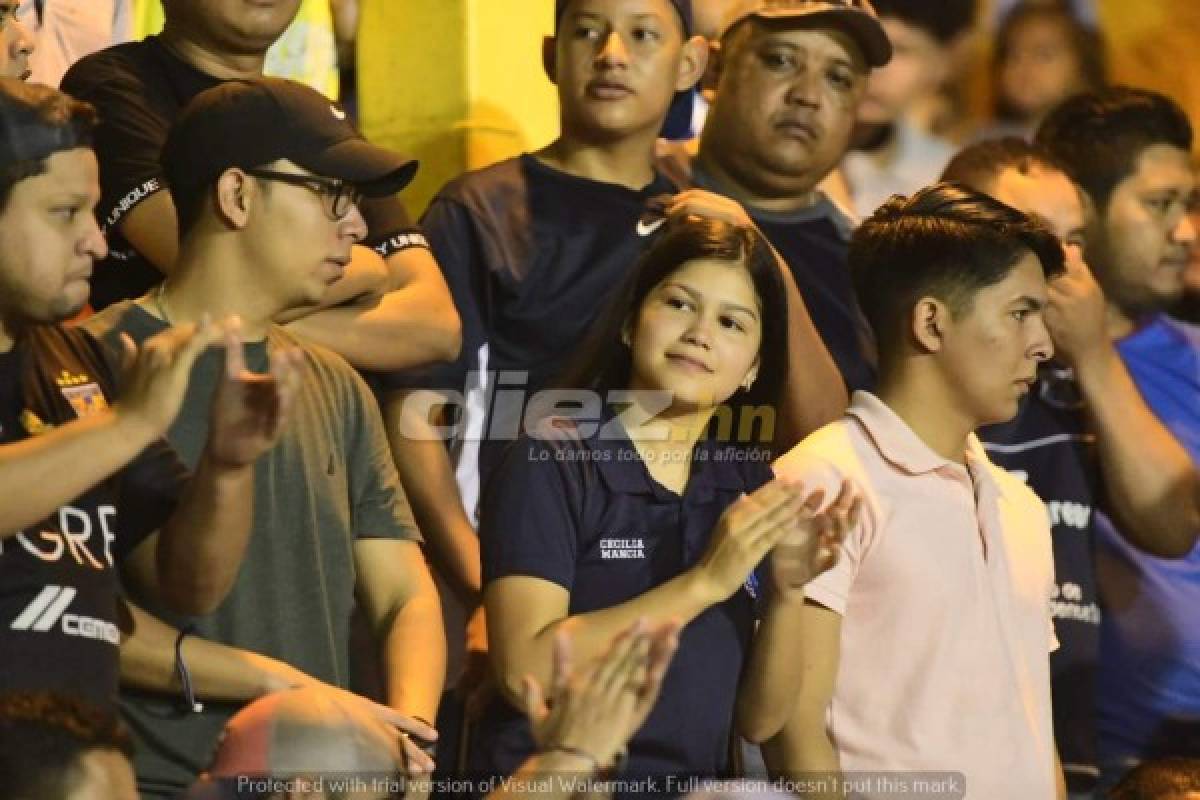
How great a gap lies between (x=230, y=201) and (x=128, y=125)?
1.64 feet

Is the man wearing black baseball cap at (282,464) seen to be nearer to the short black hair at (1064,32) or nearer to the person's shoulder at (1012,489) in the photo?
the person's shoulder at (1012,489)

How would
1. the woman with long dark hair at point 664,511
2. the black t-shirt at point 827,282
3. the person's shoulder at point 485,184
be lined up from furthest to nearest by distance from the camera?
the black t-shirt at point 827,282 → the person's shoulder at point 485,184 → the woman with long dark hair at point 664,511

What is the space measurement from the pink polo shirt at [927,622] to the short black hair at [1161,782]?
0.60 m

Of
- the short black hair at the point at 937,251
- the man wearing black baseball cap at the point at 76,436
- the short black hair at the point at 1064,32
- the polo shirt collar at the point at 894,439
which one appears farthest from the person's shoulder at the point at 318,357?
the short black hair at the point at 1064,32

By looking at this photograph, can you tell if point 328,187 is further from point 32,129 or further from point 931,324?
point 931,324

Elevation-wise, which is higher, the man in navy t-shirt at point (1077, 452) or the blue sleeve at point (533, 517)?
the blue sleeve at point (533, 517)

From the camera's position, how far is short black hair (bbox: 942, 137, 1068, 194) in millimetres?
5750

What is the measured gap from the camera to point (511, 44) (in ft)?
20.2

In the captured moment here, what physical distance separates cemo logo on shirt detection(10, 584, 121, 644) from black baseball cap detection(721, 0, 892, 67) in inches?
101

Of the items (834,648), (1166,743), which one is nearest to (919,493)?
(834,648)

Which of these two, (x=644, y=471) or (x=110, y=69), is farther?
(x=110, y=69)

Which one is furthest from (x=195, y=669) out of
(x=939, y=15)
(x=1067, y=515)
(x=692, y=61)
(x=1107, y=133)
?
(x=939, y=15)

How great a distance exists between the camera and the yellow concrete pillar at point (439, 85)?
602cm

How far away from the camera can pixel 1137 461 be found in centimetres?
557
